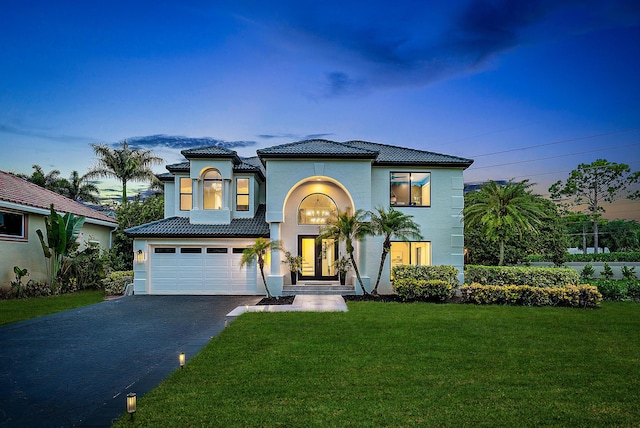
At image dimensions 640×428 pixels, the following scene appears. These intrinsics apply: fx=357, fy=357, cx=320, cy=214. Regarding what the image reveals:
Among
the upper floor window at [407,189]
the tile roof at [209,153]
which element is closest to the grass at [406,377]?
the upper floor window at [407,189]

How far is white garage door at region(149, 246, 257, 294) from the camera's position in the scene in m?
15.8

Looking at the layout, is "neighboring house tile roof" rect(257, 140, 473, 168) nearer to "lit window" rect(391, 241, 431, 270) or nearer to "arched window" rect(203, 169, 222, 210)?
"arched window" rect(203, 169, 222, 210)

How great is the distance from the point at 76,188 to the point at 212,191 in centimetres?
2463

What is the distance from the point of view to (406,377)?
18.2 ft

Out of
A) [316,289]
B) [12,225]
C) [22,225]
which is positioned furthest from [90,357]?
[22,225]

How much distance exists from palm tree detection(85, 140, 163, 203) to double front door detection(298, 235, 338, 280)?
19602mm

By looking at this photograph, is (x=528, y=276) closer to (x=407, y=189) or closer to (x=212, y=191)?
(x=407, y=189)

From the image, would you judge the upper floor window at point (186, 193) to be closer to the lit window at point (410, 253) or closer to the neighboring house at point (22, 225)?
the neighboring house at point (22, 225)

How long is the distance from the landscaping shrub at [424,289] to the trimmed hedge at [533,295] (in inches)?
28.6

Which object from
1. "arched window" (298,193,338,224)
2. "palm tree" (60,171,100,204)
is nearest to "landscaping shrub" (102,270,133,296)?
"arched window" (298,193,338,224)

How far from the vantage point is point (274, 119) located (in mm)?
25844

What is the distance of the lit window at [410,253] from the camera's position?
54.8 ft

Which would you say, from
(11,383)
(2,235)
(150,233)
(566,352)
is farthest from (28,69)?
(566,352)

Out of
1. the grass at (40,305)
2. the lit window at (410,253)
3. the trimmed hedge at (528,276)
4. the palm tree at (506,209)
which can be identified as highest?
the palm tree at (506,209)
